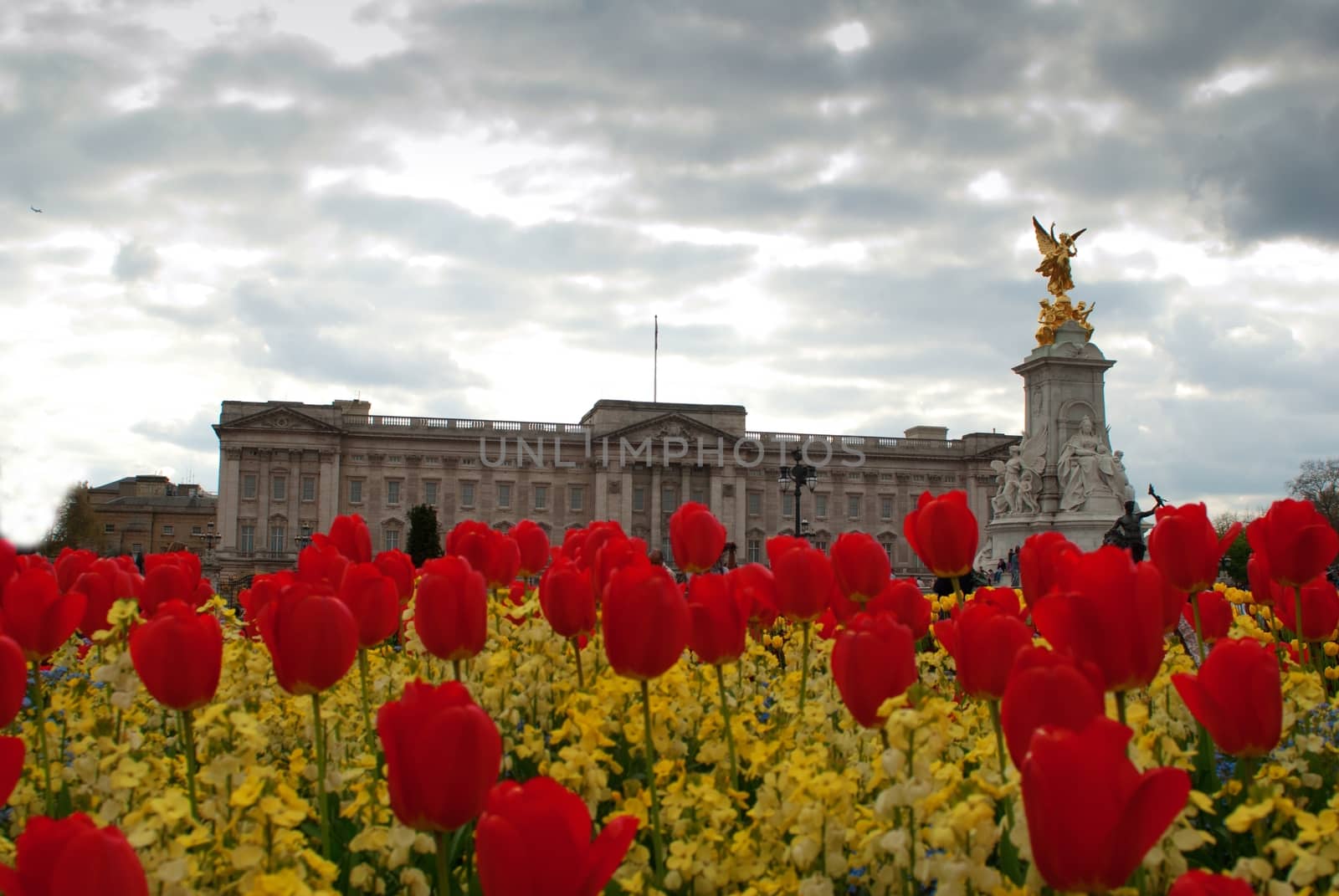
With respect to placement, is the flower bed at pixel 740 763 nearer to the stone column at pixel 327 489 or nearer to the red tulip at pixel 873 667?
the red tulip at pixel 873 667

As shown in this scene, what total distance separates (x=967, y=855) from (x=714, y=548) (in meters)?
2.39

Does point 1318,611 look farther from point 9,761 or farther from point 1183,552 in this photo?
point 9,761

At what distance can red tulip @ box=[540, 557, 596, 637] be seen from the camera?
3523 millimetres

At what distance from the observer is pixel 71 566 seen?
5215 mm

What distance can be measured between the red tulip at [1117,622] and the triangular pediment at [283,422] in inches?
2785

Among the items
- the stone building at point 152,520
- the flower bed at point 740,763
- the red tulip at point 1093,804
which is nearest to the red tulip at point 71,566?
the flower bed at point 740,763

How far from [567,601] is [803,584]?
2.39 feet

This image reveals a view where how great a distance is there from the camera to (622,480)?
237 ft

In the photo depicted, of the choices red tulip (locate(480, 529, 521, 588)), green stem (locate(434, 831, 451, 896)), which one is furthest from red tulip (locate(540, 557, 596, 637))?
green stem (locate(434, 831, 451, 896))

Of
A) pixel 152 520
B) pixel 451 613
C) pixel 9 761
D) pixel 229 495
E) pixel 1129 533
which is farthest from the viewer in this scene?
pixel 152 520

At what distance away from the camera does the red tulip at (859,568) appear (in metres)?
3.96

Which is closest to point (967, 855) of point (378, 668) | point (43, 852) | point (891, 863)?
point (891, 863)

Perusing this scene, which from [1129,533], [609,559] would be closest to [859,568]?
[609,559]

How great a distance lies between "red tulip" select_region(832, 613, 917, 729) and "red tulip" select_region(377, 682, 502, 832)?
3.29ft
